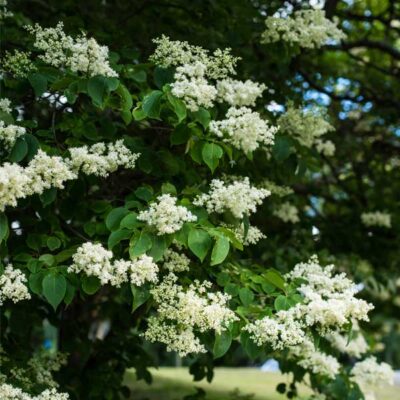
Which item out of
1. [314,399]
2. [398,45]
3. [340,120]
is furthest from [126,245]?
[398,45]

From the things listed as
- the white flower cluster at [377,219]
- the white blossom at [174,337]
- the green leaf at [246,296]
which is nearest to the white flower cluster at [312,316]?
the green leaf at [246,296]

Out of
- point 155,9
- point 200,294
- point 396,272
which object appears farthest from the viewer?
point 396,272

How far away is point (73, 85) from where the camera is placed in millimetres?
2936

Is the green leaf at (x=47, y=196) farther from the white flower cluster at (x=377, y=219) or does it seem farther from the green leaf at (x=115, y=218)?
the white flower cluster at (x=377, y=219)

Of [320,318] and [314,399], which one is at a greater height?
[320,318]

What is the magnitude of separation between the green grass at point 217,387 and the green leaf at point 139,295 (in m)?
2.54

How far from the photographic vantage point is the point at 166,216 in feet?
8.51

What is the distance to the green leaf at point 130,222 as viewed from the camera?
268cm

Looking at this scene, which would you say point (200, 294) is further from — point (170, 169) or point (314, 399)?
point (314, 399)

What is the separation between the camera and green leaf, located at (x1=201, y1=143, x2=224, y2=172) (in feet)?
9.55

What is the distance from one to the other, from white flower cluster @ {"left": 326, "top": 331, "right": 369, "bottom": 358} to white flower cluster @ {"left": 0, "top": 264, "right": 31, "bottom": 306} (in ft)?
7.29

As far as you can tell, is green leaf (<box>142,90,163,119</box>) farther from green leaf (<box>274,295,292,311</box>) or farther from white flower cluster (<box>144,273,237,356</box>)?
green leaf (<box>274,295,292,311</box>)

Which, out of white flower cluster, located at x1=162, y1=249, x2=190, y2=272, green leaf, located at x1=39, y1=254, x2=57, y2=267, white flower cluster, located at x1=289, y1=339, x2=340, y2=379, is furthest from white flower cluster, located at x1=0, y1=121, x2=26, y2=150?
white flower cluster, located at x1=289, y1=339, x2=340, y2=379

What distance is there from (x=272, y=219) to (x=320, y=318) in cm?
238
